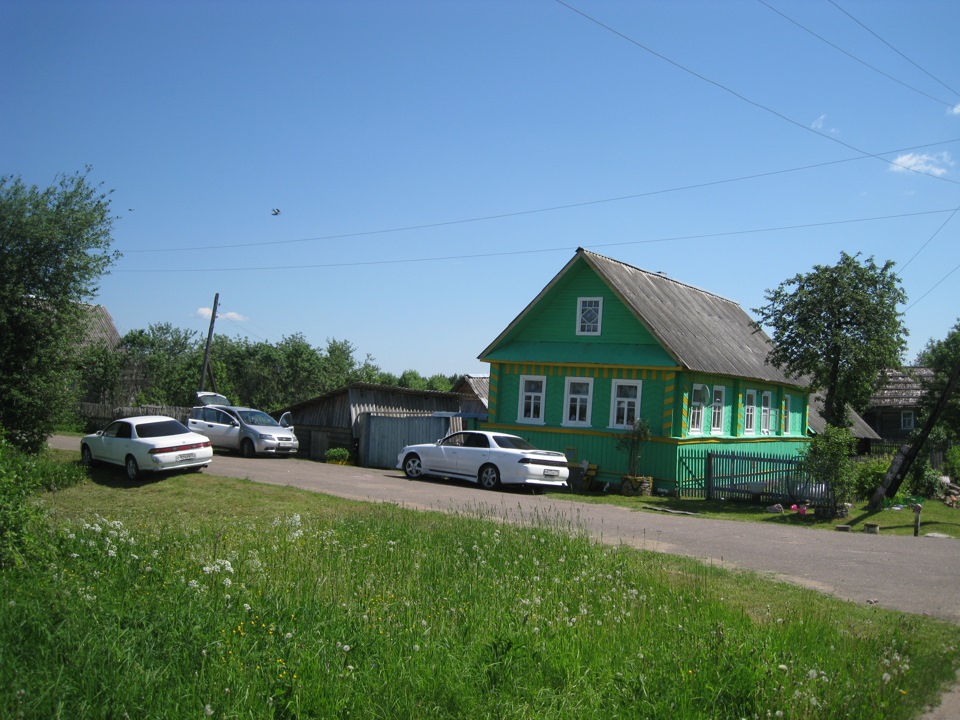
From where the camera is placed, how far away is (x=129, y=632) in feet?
17.4

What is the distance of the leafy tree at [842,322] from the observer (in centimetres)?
2450

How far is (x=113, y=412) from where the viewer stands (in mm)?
35750

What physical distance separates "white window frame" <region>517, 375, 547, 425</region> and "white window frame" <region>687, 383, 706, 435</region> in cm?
453

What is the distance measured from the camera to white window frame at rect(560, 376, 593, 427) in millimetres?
24688

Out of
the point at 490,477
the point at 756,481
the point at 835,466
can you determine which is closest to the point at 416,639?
the point at 835,466

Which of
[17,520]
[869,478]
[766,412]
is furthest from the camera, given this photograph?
[766,412]

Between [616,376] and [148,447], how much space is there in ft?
43.3

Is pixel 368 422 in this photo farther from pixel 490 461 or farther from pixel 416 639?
pixel 416 639

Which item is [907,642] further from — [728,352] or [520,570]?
[728,352]

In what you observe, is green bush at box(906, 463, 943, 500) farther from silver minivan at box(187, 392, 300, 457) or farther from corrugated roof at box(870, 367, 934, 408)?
corrugated roof at box(870, 367, 934, 408)

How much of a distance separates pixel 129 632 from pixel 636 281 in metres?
24.1

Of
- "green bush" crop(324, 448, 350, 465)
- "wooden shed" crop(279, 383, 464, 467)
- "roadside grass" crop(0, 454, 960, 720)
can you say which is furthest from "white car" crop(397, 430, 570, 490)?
"roadside grass" crop(0, 454, 960, 720)

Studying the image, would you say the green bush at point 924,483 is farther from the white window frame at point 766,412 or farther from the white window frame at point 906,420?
the white window frame at point 906,420

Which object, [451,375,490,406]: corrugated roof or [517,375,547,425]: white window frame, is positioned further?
[451,375,490,406]: corrugated roof
